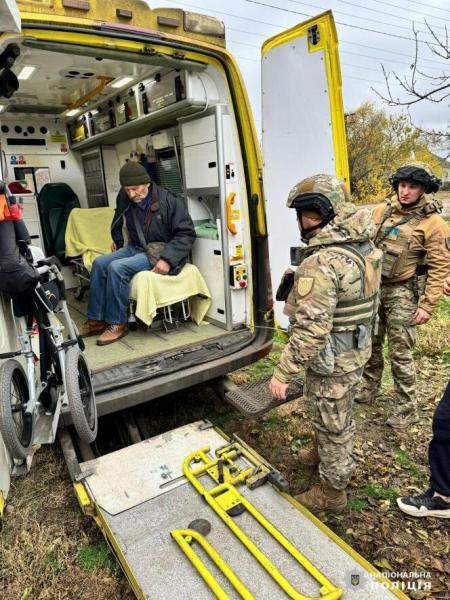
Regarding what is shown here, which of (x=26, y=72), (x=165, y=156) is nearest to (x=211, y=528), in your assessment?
(x=165, y=156)

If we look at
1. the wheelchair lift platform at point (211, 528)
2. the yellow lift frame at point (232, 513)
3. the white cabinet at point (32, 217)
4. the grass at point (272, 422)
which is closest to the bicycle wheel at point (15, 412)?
the wheelchair lift platform at point (211, 528)

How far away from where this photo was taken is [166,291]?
371cm

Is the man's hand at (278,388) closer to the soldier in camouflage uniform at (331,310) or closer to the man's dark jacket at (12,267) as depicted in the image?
the soldier in camouflage uniform at (331,310)

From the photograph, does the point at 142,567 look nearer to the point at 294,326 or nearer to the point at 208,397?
the point at 294,326

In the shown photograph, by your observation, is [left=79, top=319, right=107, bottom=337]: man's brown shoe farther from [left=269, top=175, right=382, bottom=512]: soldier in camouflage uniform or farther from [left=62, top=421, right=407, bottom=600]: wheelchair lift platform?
[left=269, top=175, right=382, bottom=512]: soldier in camouflage uniform

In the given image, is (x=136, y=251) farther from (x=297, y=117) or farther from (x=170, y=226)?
(x=297, y=117)

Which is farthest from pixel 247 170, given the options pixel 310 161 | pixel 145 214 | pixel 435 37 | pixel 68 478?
pixel 435 37

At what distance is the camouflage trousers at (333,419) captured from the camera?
2314mm

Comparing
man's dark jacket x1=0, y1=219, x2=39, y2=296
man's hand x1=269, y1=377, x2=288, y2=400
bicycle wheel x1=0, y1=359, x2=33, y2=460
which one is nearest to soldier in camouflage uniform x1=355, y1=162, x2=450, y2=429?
man's hand x1=269, y1=377, x2=288, y2=400

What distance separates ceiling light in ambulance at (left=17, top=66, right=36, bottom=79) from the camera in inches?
153

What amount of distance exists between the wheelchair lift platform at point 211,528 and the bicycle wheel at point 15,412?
1.25 ft

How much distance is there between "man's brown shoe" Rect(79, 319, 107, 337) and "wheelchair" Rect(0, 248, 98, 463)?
1.21 metres

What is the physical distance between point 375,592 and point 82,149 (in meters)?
6.07

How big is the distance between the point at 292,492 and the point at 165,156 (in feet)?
11.2
